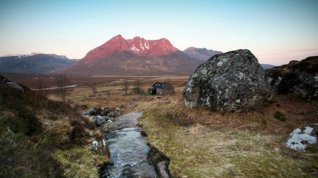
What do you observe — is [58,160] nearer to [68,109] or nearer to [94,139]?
[94,139]

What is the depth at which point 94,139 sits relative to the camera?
67.4ft

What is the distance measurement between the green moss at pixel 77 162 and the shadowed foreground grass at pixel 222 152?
5.52m

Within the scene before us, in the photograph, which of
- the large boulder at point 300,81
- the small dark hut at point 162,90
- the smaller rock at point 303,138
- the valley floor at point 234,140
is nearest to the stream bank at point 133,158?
the valley floor at point 234,140

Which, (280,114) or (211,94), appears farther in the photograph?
(211,94)

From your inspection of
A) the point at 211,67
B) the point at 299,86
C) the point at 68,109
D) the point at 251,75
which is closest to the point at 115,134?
the point at 68,109

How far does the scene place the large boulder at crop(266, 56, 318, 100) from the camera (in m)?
26.5

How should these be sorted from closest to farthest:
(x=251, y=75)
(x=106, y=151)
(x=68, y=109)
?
(x=106, y=151) → (x=68, y=109) → (x=251, y=75)

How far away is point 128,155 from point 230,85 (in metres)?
13.3

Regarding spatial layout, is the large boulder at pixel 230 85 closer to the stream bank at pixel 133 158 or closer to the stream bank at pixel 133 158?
the stream bank at pixel 133 158

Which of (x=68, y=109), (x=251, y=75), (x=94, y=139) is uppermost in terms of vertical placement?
(x=251, y=75)

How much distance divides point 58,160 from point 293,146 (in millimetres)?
16391

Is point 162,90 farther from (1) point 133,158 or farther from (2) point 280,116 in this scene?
(1) point 133,158

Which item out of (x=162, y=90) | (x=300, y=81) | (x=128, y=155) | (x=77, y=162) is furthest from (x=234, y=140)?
(x=162, y=90)

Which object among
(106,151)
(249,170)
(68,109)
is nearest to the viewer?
(249,170)
